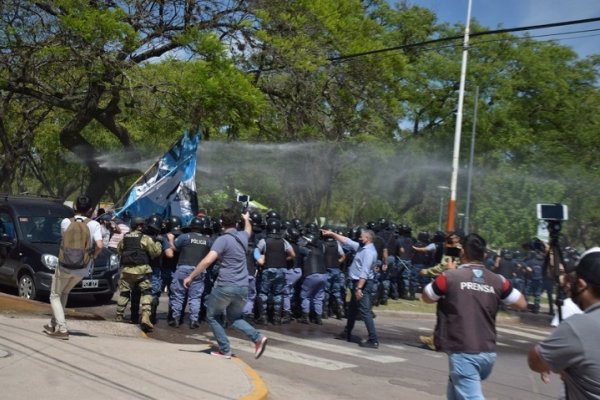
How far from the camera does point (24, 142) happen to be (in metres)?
24.4

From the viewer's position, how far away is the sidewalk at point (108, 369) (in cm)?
611

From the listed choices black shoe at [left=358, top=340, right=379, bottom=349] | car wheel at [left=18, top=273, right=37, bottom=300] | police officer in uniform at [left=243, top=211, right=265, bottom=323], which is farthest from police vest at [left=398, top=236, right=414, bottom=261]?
car wheel at [left=18, top=273, right=37, bottom=300]

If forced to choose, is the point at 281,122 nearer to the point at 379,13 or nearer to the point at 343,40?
the point at 343,40

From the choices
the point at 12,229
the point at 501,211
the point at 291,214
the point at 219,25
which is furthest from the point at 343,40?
the point at 291,214

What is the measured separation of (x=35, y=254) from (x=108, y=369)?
222 inches

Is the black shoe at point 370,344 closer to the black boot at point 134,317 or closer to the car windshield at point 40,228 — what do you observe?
the black boot at point 134,317

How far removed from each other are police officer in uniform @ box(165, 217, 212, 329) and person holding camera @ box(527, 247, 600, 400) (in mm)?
7843

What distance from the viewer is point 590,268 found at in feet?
10.5

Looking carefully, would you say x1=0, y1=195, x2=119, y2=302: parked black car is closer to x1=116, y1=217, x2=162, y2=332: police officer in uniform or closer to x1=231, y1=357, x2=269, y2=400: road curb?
x1=116, y1=217, x2=162, y2=332: police officer in uniform

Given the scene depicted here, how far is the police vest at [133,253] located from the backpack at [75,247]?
1854 millimetres

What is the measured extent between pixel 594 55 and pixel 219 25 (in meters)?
23.0

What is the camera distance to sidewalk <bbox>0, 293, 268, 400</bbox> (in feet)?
20.0

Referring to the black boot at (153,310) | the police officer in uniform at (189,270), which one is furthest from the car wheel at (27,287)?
the police officer in uniform at (189,270)

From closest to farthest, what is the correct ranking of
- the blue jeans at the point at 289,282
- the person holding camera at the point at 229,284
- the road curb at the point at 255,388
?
1. the road curb at the point at 255,388
2. the person holding camera at the point at 229,284
3. the blue jeans at the point at 289,282
